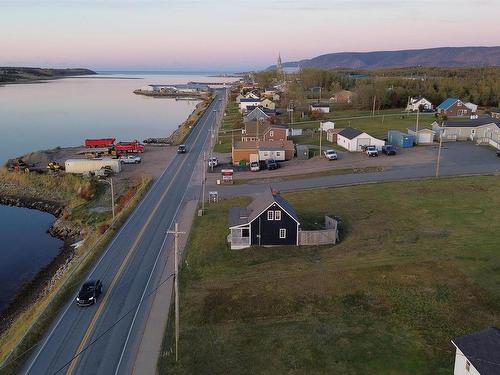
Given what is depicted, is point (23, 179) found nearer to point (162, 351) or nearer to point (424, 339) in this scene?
point (162, 351)

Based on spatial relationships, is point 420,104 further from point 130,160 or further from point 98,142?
point 130,160

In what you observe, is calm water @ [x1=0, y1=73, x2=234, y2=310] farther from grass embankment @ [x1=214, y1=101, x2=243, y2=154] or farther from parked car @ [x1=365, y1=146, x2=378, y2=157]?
parked car @ [x1=365, y1=146, x2=378, y2=157]

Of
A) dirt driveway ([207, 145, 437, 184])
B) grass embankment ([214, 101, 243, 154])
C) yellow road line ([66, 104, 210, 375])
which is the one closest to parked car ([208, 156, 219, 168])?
dirt driveway ([207, 145, 437, 184])

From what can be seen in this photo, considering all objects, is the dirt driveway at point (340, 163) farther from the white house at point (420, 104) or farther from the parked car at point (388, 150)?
the white house at point (420, 104)

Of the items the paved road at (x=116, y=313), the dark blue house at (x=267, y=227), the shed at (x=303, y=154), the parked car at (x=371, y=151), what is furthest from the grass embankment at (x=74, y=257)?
the parked car at (x=371, y=151)

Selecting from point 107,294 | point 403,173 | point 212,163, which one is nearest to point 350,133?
point 403,173

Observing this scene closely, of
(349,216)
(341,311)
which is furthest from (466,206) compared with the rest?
(341,311)

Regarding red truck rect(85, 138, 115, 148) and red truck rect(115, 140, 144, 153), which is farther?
red truck rect(85, 138, 115, 148)
